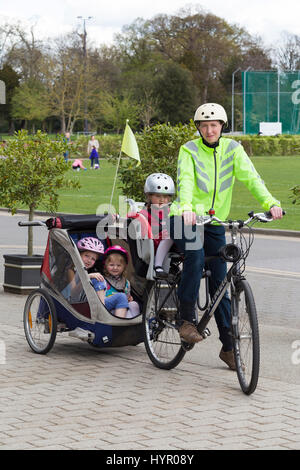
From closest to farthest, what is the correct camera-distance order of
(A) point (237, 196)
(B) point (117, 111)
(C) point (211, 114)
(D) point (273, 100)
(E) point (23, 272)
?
1. (C) point (211, 114)
2. (E) point (23, 272)
3. (A) point (237, 196)
4. (B) point (117, 111)
5. (D) point (273, 100)

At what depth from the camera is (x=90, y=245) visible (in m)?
7.04

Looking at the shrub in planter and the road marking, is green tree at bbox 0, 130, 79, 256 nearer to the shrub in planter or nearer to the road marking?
the shrub in planter

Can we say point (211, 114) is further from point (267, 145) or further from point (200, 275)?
point (267, 145)

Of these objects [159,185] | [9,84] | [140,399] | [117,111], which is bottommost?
[140,399]

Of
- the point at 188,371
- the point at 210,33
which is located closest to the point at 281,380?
the point at 188,371

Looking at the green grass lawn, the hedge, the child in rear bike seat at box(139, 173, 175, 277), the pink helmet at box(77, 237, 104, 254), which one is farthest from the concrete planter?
the hedge

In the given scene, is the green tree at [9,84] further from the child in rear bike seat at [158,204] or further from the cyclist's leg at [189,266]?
the cyclist's leg at [189,266]

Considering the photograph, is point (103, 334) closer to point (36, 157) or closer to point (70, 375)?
point (70, 375)

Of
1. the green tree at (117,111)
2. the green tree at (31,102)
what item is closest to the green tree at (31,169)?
the green tree at (117,111)

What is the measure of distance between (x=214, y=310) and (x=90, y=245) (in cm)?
139

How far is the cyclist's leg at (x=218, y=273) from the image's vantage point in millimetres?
6180

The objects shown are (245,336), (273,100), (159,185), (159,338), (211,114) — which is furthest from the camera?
(273,100)

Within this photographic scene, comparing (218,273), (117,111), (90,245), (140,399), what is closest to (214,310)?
(218,273)

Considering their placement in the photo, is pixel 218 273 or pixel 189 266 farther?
pixel 218 273
